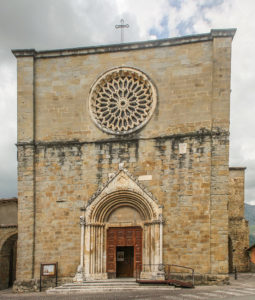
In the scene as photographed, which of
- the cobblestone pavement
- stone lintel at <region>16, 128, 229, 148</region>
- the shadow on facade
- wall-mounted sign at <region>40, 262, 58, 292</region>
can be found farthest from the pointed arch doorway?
the shadow on facade

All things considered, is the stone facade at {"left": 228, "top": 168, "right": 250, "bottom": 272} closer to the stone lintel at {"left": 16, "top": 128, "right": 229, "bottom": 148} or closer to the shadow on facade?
the stone lintel at {"left": 16, "top": 128, "right": 229, "bottom": 148}

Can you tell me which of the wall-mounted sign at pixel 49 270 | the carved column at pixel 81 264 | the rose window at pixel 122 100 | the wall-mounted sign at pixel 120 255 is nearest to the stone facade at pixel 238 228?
the wall-mounted sign at pixel 120 255

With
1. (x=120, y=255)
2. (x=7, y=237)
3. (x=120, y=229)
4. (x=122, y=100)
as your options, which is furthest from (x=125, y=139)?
(x=7, y=237)

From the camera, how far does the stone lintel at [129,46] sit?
16298mm

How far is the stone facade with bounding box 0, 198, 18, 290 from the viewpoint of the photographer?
768 inches

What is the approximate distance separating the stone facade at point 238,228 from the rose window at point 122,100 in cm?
979

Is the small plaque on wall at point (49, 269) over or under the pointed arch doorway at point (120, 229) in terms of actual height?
under

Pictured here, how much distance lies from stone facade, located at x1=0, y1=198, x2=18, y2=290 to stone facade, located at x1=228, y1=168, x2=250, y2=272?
12.0 metres

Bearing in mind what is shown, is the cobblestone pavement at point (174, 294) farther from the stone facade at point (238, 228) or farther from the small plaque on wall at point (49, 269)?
the stone facade at point (238, 228)

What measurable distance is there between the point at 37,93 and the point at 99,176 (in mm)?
4591

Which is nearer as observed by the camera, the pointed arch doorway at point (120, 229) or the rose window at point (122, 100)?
the pointed arch doorway at point (120, 229)

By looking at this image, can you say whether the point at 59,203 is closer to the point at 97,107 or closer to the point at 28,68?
the point at 97,107

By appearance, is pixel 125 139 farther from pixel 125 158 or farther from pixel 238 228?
pixel 238 228

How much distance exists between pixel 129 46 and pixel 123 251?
28.0ft
